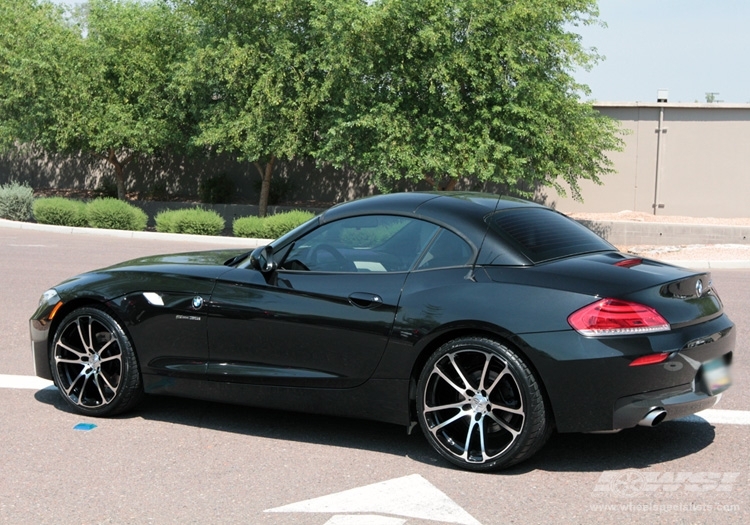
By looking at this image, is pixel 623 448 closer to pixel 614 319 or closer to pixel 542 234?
pixel 614 319

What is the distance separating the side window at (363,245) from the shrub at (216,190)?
98.3ft

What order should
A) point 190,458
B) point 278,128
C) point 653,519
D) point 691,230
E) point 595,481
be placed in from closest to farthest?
point 653,519 → point 595,481 → point 190,458 → point 691,230 → point 278,128

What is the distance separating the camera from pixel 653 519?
4.36 metres

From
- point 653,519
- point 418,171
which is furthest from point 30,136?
point 653,519

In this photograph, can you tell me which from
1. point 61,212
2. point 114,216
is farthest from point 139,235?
point 61,212

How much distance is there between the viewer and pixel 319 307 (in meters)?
5.55

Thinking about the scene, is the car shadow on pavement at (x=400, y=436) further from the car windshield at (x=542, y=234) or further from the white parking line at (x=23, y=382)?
the car windshield at (x=542, y=234)

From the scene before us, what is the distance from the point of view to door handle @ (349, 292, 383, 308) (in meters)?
5.38

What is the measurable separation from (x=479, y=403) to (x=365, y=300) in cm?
89

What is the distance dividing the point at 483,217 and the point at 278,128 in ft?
75.3

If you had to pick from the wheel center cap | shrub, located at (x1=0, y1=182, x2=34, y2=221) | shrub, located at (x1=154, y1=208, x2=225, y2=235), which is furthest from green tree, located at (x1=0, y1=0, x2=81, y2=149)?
the wheel center cap

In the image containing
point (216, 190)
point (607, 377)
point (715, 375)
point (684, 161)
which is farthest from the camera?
point (216, 190)

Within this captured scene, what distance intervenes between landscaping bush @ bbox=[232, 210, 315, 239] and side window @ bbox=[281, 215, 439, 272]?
16856mm

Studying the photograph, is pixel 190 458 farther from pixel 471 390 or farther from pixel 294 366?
pixel 471 390
